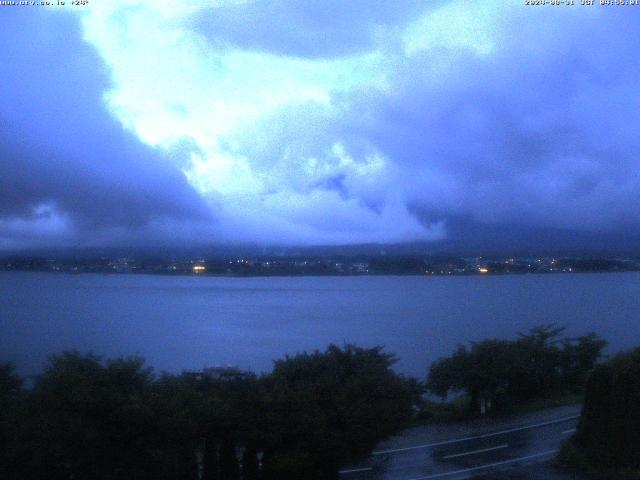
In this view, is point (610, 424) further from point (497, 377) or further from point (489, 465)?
point (497, 377)

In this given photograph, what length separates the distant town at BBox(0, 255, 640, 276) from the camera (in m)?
44.7

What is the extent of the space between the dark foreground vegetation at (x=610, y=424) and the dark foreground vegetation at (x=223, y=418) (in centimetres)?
→ 2

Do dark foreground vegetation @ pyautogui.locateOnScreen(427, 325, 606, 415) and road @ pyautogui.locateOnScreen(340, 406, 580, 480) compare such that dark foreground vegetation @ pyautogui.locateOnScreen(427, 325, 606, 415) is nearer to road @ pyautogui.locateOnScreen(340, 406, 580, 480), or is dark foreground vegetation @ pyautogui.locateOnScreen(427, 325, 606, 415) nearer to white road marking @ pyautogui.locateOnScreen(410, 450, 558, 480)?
road @ pyautogui.locateOnScreen(340, 406, 580, 480)

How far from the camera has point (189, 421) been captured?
39.5 feet

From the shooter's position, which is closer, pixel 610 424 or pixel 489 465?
pixel 610 424

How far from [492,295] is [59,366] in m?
69.0

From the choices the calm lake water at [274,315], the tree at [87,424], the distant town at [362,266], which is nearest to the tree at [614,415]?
the tree at [87,424]

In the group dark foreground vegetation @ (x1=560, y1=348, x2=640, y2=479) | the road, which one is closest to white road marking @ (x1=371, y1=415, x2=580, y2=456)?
the road

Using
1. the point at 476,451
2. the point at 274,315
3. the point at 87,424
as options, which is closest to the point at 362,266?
the point at 274,315

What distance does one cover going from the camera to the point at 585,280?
3063 inches

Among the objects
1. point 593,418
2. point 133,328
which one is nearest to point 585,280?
point 133,328

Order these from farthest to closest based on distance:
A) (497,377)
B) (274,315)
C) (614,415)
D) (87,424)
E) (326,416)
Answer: (274,315), (497,377), (614,415), (326,416), (87,424)

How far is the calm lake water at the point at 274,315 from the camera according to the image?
34062 millimetres

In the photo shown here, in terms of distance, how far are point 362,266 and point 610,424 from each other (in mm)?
49386
